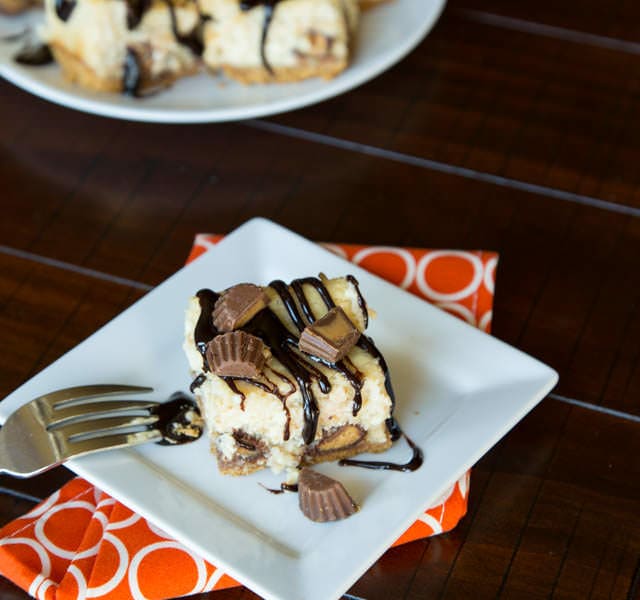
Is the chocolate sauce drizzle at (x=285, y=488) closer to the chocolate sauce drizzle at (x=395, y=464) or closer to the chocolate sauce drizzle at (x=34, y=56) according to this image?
the chocolate sauce drizzle at (x=395, y=464)

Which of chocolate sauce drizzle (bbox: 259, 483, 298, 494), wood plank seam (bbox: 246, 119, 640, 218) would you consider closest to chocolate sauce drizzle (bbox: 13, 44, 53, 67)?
wood plank seam (bbox: 246, 119, 640, 218)

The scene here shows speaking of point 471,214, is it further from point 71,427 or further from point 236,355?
point 71,427

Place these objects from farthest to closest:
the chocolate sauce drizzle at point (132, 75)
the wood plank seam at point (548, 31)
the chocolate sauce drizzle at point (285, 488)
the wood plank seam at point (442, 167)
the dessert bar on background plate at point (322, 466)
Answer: the wood plank seam at point (548, 31) < the chocolate sauce drizzle at point (132, 75) < the wood plank seam at point (442, 167) < the chocolate sauce drizzle at point (285, 488) < the dessert bar on background plate at point (322, 466)

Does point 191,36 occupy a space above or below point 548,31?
above

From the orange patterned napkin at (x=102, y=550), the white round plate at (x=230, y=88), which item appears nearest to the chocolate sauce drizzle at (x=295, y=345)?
the orange patterned napkin at (x=102, y=550)

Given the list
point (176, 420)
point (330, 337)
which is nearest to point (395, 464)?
point (330, 337)

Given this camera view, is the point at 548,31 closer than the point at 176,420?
No
